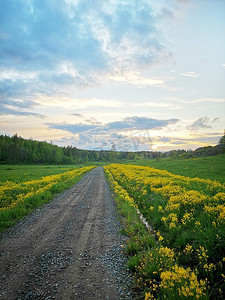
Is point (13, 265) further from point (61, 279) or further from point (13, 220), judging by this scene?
point (13, 220)

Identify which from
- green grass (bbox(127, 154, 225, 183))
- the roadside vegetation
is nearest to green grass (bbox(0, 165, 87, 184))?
the roadside vegetation

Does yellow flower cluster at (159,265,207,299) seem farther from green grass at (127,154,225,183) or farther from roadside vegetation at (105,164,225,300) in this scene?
green grass at (127,154,225,183)

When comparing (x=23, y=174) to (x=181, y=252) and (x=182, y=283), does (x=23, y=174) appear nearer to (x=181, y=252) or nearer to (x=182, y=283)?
(x=181, y=252)

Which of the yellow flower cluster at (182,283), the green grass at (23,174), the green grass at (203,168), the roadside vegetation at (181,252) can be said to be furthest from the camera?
the green grass at (23,174)

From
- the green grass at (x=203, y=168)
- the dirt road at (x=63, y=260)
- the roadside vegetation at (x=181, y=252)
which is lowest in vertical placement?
the dirt road at (x=63, y=260)

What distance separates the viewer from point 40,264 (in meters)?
6.15

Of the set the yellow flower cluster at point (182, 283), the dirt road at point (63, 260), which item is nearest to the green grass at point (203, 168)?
the dirt road at point (63, 260)

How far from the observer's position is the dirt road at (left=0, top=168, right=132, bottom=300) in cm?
491

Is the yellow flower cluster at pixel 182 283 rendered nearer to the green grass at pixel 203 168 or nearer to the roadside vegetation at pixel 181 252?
the roadside vegetation at pixel 181 252

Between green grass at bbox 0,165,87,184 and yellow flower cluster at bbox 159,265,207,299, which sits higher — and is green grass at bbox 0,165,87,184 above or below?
below

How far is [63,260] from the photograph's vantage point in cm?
638

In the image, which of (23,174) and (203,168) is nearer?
(203,168)

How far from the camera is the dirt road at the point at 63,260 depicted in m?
4.91

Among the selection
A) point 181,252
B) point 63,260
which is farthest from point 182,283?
point 63,260
